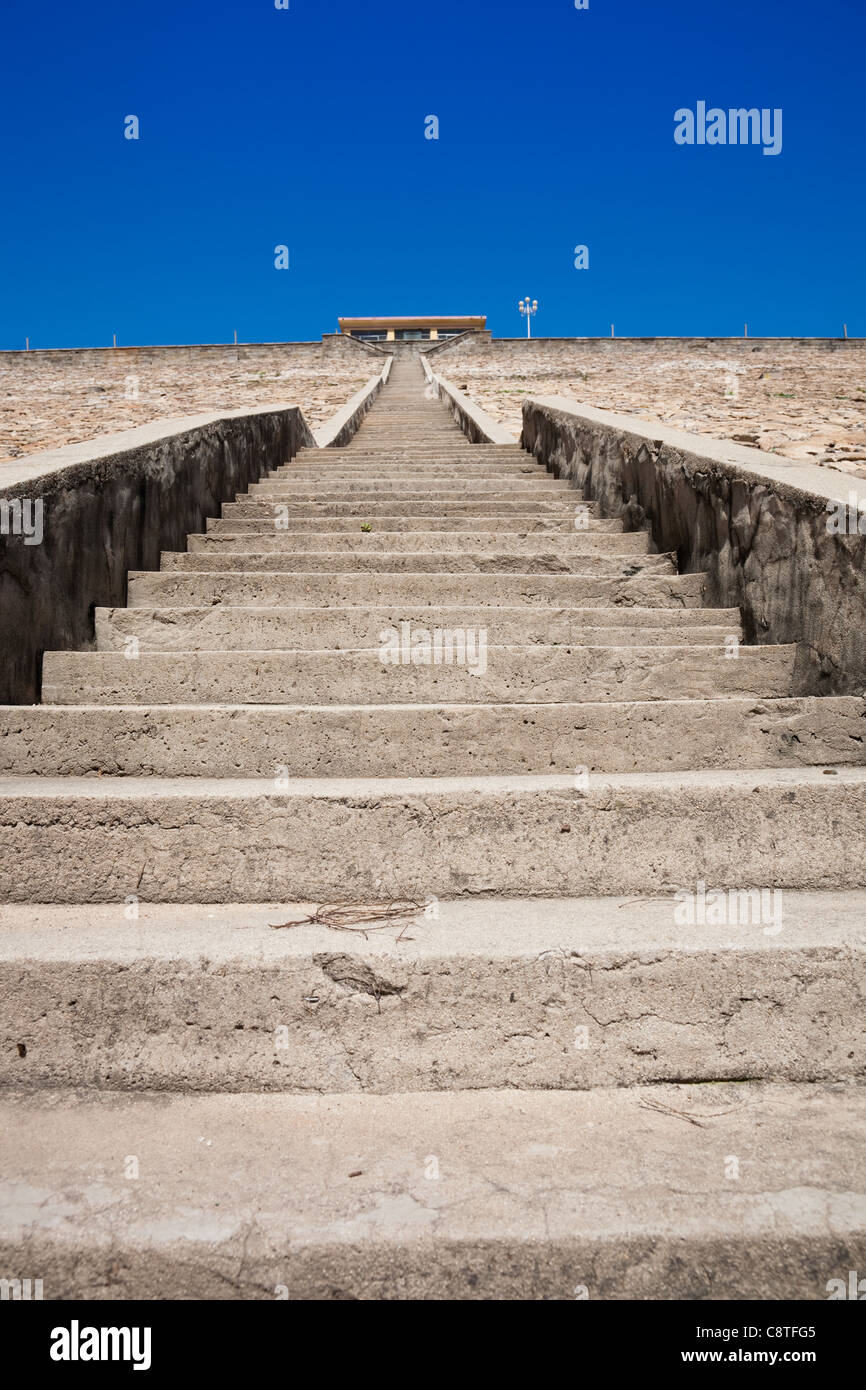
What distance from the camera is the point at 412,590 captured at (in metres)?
3.47

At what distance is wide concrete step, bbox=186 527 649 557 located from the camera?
162 inches

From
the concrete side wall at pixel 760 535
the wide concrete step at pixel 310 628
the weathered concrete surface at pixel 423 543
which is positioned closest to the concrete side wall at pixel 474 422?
the concrete side wall at pixel 760 535

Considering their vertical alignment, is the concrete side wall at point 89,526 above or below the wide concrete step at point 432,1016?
above

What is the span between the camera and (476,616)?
317 centimetres

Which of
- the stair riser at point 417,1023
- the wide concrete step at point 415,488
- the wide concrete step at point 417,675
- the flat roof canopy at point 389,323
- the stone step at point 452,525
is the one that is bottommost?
the stair riser at point 417,1023

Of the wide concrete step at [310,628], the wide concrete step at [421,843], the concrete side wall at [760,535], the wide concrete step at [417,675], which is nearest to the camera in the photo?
the wide concrete step at [421,843]

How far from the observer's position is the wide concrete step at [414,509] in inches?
187

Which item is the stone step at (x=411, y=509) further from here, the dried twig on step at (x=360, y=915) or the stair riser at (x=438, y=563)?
the dried twig on step at (x=360, y=915)

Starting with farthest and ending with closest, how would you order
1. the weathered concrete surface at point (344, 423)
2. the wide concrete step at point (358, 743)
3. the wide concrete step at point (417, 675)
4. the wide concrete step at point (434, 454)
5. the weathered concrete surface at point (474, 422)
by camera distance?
the weathered concrete surface at point (344, 423) < the weathered concrete surface at point (474, 422) < the wide concrete step at point (434, 454) < the wide concrete step at point (417, 675) < the wide concrete step at point (358, 743)

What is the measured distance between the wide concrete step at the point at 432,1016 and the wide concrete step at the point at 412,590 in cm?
193

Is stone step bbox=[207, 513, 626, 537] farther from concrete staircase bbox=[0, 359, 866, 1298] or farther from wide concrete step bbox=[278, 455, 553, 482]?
concrete staircase bbox=[0, 359, 866, 1298]

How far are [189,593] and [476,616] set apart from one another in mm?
1202

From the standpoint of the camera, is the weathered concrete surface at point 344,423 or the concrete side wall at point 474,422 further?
the weathered concrete surface at point 344,423

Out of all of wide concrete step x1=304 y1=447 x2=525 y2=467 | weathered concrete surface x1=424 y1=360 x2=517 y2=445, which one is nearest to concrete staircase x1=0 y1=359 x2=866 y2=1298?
wide concrete step x1=304 y1=447 x2=525 y2=467
